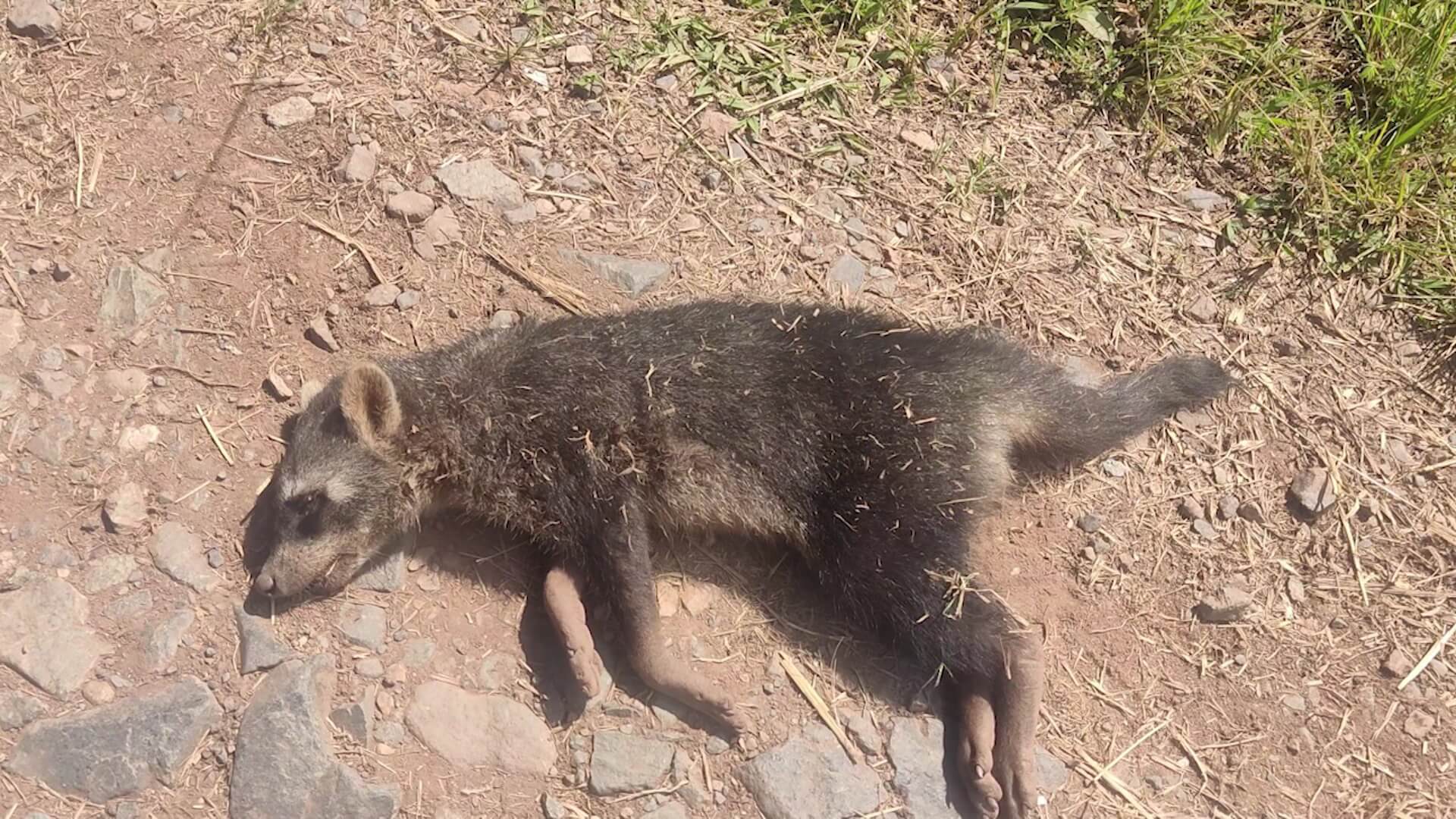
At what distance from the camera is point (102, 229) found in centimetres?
448

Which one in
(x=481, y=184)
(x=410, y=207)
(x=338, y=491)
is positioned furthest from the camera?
(x=481, y=184)

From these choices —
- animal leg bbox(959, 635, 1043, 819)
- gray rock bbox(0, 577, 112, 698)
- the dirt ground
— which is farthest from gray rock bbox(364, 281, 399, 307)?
animal leg bbox(959, 635, 1043, 819)

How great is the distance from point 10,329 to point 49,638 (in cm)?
137

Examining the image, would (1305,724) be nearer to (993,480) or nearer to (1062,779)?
(1062,779)

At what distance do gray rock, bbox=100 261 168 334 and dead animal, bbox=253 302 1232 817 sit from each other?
3.01 ft

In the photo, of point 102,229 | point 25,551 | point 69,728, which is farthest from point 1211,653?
point 102,229

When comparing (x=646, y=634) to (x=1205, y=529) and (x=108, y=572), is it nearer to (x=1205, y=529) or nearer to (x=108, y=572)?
(x=108, y=572)

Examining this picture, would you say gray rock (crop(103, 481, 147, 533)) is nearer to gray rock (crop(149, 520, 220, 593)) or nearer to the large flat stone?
gray rock (crop(149, 520, 220, 593))

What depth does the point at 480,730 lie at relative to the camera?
390 centimetres

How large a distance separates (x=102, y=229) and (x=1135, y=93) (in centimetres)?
491

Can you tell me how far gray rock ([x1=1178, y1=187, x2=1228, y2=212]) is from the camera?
16.3 feet

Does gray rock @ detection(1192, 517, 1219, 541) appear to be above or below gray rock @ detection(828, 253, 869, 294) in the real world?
below

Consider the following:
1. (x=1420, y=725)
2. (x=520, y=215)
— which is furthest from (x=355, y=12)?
(x=1420, y=725)

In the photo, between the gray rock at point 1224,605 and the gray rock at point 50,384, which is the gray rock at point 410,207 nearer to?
the gray rock at point 50,384
